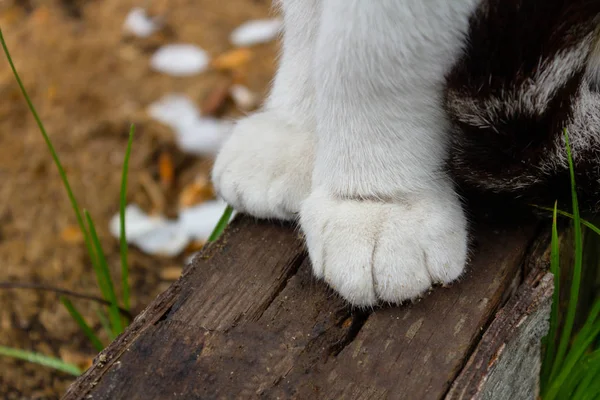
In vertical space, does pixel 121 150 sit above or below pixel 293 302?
below

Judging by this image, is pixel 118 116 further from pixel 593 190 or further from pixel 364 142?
pixel 593 190

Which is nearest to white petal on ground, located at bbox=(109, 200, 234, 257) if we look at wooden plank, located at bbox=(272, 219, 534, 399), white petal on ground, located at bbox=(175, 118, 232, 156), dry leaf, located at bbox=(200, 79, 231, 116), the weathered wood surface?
white petal on ground, located at bbox=(175, 118, 232, 156)

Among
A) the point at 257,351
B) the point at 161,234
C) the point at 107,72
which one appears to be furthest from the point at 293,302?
the point at 107,72

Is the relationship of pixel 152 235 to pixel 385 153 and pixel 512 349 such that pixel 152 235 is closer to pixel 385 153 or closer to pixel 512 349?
pixel 385 153

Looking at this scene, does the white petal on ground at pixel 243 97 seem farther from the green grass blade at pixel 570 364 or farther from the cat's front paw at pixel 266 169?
the green grass blade at pixel 570 364

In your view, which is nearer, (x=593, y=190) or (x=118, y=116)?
(x=593, y=190)

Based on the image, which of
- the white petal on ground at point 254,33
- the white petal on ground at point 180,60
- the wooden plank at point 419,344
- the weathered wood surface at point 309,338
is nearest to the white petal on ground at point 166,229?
the white petal on ground at point 180,60
